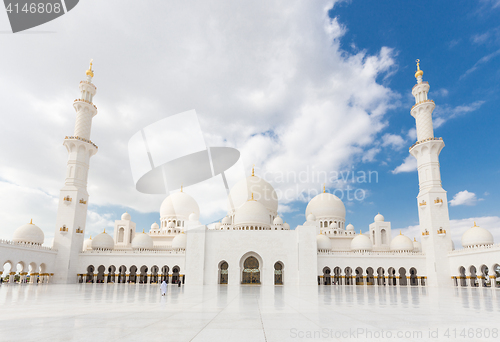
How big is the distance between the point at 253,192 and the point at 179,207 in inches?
427

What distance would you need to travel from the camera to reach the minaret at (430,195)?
30672 millimetres

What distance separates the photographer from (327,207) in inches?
1678

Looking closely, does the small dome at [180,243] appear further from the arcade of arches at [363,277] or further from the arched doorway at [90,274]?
the arcade of arches at [363,277]

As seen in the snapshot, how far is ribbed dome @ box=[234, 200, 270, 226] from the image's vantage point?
3566cm

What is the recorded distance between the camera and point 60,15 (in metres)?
17.6

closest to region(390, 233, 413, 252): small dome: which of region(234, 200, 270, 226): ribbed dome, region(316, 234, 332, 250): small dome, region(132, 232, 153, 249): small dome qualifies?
region(316, 234, 332, 250): small dome

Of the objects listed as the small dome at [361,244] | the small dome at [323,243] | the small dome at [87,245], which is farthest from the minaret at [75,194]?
the small dome at [361,244]

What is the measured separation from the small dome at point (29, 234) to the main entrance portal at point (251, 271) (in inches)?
773

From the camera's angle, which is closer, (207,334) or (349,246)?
(207,334)

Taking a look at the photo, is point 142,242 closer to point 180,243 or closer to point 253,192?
point 180,243

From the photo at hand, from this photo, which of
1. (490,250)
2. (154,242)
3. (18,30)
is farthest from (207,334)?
(154,242)

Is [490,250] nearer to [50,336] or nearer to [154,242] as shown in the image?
[50,336]

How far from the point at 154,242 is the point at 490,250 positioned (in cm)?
3358

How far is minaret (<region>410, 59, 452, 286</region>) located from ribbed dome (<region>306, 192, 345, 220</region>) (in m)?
11.0
